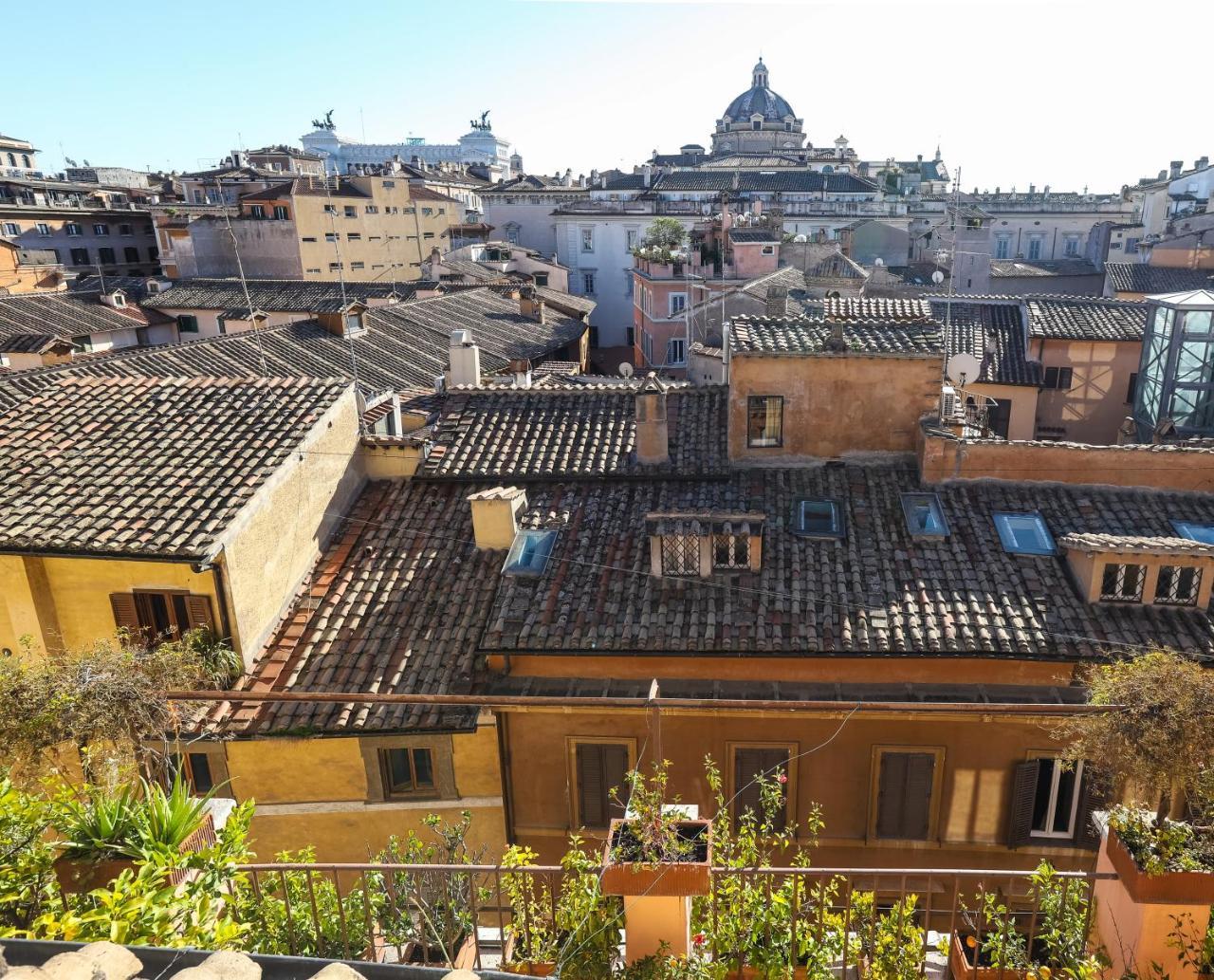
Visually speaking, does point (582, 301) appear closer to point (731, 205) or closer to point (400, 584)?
point (731, 205)

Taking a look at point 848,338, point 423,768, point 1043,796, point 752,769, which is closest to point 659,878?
point 752,769

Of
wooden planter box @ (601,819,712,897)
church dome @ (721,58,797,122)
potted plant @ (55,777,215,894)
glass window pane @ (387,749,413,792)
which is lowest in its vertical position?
glass window pane @ (387,749,413,792)

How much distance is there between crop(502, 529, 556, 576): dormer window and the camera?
11141 mm

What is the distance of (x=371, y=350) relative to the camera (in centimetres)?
2648

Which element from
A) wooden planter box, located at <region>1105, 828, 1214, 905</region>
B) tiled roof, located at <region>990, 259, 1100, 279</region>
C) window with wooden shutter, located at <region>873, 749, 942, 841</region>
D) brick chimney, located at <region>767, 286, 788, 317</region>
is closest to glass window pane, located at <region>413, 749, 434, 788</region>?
window with wooden shutter, located at <region>873, 749, 942, 841</region>

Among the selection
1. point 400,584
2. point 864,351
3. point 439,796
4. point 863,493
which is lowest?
point 439,796

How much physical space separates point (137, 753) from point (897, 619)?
322 inches

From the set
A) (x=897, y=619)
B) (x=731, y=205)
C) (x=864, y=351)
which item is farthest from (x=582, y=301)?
(x=897, y=619)

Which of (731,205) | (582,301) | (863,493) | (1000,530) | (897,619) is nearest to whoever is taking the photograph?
(897,619)

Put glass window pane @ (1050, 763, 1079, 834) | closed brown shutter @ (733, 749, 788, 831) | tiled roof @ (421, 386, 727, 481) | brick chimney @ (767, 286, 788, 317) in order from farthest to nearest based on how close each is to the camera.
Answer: brick chimney @ (767, 286, 788, 317) → tiled roof @ (421, 386, 727, 481) → closed brown shutter @ (733, 749, 788, 831) → glass window pane @ (1050, 763, 1079, 834)

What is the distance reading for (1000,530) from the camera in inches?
445

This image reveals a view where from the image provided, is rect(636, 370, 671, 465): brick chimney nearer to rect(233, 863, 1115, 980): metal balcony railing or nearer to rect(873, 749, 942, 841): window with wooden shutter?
rect(873, 749, 942, 841): window with wooden shutter

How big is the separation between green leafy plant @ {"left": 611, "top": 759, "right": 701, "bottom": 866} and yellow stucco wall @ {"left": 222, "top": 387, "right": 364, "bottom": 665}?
21.2 ft

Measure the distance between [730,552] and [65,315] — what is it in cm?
3238
